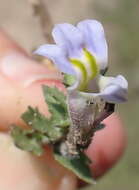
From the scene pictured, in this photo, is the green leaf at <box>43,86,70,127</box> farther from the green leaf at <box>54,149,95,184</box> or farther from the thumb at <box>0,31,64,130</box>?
the thumb at <box>0,31,64,130</box>

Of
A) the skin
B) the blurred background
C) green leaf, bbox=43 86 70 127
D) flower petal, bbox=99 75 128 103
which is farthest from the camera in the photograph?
the blurred background

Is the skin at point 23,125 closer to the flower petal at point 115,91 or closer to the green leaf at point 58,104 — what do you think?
the green leaf at point 58,104

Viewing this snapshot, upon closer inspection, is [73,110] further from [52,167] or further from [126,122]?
[126,122]

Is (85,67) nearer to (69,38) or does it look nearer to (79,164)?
(69,38)

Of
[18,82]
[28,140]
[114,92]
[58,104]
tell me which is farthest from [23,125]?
[114,92]

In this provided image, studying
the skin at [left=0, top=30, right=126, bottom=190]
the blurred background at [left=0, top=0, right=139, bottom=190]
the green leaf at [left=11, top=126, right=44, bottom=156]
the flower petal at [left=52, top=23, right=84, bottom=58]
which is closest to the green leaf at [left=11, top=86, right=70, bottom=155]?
the green leaf at [left=11, top=126, right=44, bottom=156]
